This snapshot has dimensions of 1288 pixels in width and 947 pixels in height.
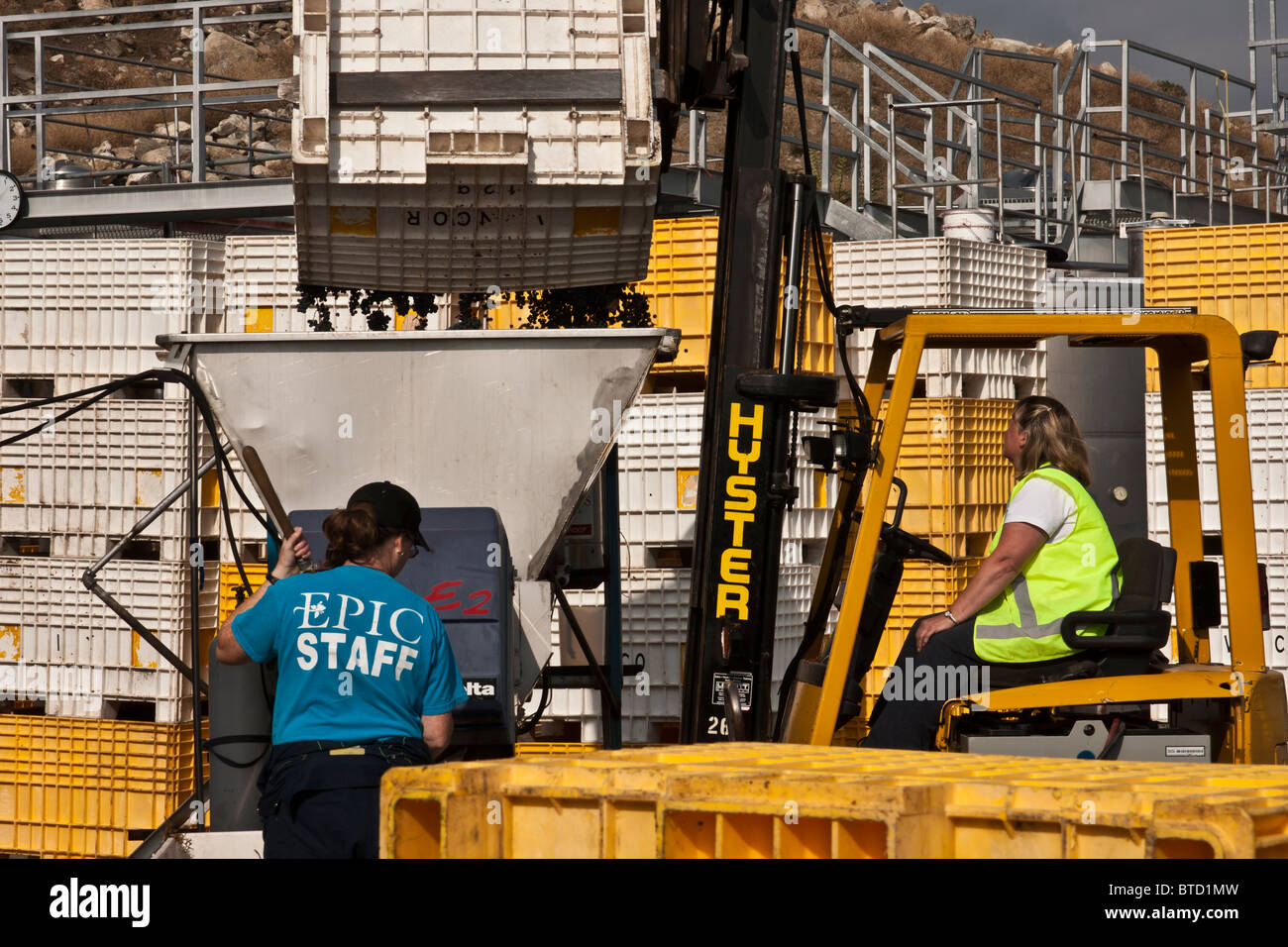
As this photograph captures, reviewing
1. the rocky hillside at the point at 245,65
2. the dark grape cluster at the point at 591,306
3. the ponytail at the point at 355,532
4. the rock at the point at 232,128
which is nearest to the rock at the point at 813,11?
the rocky hillside at the point at 245,65

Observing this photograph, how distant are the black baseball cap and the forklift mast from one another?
1.48 meters

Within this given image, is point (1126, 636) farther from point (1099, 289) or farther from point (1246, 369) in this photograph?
point (1099, 289)

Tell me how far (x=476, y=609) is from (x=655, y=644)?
8.68 ft

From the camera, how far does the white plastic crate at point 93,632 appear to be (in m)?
7.75

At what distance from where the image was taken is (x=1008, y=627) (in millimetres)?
4766

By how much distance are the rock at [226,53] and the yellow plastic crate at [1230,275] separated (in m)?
31.0

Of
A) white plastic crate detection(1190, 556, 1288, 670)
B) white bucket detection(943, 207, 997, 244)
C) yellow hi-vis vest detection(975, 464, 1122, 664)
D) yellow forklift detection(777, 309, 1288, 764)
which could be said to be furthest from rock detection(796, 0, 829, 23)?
yellow hi-vis vest detection(975, 464, 1122, 664)

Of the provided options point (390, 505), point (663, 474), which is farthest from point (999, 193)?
point (390, 505)

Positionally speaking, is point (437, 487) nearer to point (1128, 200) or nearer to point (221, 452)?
point (221, 452)

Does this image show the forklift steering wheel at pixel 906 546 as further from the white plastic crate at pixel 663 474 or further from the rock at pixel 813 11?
the rock at pixel 813 11

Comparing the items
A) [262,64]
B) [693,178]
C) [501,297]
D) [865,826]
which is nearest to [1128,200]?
[693,178]

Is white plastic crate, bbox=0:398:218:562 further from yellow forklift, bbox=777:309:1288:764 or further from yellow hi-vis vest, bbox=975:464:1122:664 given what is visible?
yellow hi-vis vest, bbox=975:464:1122:664
